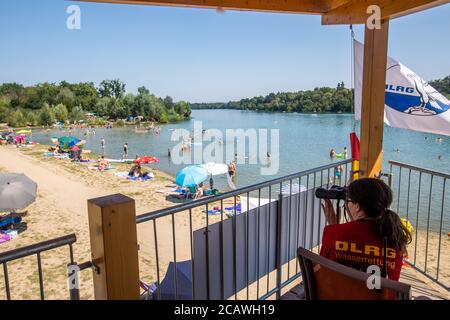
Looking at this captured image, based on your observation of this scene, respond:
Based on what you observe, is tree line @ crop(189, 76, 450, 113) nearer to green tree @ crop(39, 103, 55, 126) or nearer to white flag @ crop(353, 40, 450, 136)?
white flag @ crop(353, 40, 450, 136)

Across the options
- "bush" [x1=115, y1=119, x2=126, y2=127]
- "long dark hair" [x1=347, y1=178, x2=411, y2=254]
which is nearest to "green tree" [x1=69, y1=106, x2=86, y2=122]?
"bush" [x1=115, y1=119, x2=126, y2=127]

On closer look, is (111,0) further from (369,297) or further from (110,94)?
(110,94)

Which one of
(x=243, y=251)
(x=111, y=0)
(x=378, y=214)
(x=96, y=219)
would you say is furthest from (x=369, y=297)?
(x=111, y=0)

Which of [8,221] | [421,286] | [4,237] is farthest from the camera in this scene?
[8,221]

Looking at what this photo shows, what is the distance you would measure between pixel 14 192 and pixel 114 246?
1146cm

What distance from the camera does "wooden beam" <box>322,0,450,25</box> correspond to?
2.83m

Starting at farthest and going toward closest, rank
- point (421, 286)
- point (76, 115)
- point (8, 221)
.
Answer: point (76, 115), point (8, 221), point (421, 286)

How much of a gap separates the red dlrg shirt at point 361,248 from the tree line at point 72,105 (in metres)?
72.4

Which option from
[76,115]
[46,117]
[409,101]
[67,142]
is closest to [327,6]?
[409,101]

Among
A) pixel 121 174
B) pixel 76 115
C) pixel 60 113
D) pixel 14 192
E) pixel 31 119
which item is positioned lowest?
pixel 121 174

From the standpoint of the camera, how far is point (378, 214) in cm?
159

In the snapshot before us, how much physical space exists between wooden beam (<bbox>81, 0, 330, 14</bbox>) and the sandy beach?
1683mm

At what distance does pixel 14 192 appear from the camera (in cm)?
1090

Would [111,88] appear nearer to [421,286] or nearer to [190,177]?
[190,177]
